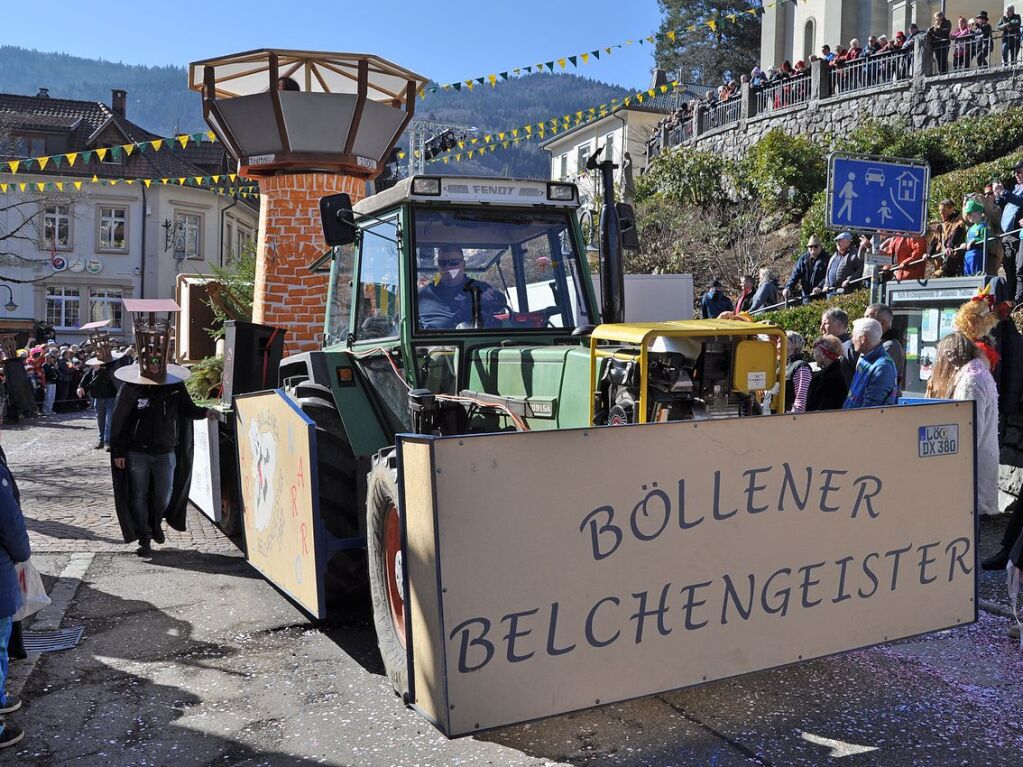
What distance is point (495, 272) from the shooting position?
19.2 ft

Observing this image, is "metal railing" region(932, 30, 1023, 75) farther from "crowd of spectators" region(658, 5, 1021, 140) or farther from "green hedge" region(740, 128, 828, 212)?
"green hedge" region(740, 128, 828, 212)

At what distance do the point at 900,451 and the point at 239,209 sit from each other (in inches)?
1866

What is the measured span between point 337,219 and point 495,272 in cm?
110

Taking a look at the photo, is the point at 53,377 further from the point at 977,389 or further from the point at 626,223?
the point at 977,389

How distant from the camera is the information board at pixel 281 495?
17.1 feet

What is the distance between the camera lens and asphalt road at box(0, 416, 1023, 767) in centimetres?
416

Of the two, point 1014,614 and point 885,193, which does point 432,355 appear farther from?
point 885,193

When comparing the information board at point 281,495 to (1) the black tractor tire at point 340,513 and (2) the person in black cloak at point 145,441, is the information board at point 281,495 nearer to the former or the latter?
(1) the black tractor tire at point 340,513

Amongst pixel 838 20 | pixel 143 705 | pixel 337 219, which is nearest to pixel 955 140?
pixel 838 20

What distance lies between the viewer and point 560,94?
17500 centimetres

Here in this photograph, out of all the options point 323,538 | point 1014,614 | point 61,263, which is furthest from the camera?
point 61,263

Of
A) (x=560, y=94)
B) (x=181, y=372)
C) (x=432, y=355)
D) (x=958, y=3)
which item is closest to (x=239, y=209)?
(x=958, y=3)

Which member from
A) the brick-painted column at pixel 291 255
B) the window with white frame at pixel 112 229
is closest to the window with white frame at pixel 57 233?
the window with white frame at pixel 112 229

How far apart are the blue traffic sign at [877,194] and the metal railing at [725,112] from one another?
24430 millimetres
